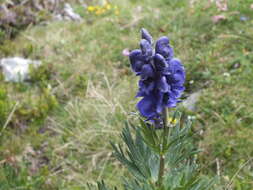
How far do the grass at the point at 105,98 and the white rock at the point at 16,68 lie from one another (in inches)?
6.5

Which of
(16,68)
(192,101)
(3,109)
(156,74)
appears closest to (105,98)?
(192,101)

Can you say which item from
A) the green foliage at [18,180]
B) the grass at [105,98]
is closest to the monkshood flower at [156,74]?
the grass at [105,98]

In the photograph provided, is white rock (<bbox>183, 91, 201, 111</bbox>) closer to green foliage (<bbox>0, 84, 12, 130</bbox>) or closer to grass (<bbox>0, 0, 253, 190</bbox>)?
grass (<bbox>0, 0, 253, 190</bbox>)

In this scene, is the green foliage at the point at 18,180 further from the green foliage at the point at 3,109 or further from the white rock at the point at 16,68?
the white rock at the point at 16,68

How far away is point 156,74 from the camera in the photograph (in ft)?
5.05

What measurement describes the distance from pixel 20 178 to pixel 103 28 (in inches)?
135

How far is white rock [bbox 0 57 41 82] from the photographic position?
464 cm

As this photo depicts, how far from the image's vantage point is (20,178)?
3035 millimetres

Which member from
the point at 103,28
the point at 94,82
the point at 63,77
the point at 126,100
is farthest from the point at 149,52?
the point at 103,28

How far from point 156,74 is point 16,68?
3659mm

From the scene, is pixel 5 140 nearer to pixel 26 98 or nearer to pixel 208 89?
pixel 26 98

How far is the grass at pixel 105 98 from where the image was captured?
3094 millimetres

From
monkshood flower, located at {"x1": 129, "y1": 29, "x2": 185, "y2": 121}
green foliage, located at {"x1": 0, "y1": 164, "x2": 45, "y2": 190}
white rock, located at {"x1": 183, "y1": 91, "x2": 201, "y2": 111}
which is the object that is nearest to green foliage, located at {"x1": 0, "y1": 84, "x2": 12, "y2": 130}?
green foliage, located at {"x1": 0, "y1": 164, "x2": 45, "y2": 190}

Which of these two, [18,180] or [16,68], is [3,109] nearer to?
[18,180]
